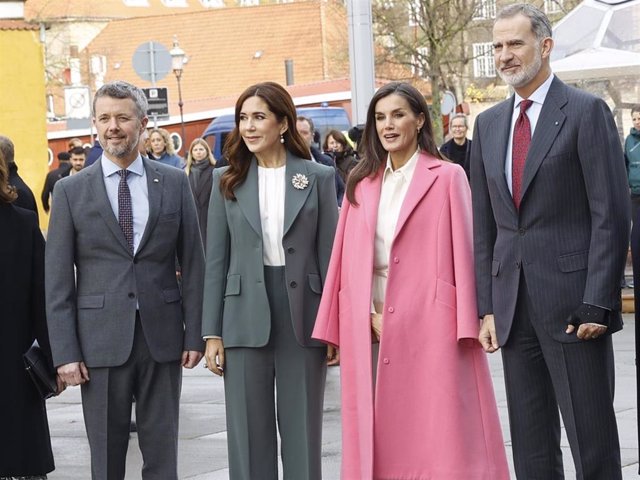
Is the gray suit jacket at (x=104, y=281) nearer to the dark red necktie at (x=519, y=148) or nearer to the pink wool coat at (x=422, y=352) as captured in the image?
the pink wool coat at (x=422, y=352)

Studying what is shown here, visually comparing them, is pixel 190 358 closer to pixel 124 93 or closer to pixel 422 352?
pixel 422 352

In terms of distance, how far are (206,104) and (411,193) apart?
49.0 meters

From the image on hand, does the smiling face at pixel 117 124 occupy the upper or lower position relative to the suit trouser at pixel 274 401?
upper

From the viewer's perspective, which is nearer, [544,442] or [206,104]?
[544,442]

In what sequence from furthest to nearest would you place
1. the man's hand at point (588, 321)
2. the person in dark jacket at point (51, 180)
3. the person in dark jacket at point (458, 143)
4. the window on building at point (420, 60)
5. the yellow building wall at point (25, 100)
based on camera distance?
the window on building at point (420, 60), the yellow building wall at point (25, 100), the person in dark jacket at point (51, 180), the person in dark jacket at point (458, 143), the man's hand at point (588, 321)

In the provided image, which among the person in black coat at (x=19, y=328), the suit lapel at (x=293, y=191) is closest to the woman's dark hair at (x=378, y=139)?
the suit lapel at (x=293, y=191)

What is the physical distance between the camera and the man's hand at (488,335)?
20.4 ft

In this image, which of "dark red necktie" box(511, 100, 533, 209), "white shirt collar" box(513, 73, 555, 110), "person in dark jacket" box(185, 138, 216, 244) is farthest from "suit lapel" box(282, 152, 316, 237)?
"person in dark jacket" box(185, 138, 216, 244)

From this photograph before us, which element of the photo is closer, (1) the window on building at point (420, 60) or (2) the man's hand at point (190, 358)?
(2) the man's hand at point (190, 358)

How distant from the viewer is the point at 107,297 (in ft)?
21.6

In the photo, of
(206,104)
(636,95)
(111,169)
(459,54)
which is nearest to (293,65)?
(206,104)

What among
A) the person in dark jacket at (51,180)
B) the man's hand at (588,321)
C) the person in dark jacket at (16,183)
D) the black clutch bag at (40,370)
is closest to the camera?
the man's hand at (588,321)

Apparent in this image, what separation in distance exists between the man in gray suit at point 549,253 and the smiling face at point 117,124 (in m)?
1.58

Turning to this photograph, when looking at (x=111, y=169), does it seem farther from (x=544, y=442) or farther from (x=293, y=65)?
(x=293, y=65)
